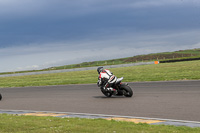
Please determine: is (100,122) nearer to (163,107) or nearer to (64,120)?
(64,120)

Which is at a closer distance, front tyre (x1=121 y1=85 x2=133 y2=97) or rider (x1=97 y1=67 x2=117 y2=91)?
front tyre (x1=121 y1=85 x2=133 y2=97)

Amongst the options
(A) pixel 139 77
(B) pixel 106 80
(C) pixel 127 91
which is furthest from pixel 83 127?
(A) pixel 139 77

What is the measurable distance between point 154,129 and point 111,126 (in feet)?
3.57

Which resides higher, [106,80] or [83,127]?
[106,80]

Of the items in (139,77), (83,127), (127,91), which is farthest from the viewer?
(139,77)

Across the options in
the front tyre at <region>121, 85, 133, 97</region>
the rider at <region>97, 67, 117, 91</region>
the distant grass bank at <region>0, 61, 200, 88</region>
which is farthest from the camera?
the distant grass bank at <region>0, 61, 200, 88</region>

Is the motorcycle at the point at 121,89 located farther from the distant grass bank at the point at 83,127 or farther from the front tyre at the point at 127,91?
the distant grass bank at the point at 83,127

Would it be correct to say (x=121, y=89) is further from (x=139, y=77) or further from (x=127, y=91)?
(x=139, y=77)

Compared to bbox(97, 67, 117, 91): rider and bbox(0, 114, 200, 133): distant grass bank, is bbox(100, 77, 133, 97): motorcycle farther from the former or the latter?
bbox(0, 114, 200, 133): distant grass bank

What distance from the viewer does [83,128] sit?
24.0 feet

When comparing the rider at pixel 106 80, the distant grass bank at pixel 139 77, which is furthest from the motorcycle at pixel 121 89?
the distant grass bank at pixel 139 77

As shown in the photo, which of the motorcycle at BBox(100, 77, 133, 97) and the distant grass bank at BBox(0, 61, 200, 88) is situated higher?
the motorcycle at BBox(100, 77, 133, 97)

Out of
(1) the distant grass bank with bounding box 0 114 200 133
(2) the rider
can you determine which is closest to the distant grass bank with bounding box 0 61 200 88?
(2) the rider

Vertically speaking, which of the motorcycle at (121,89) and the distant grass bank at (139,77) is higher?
the motorcycle at (121,89)
